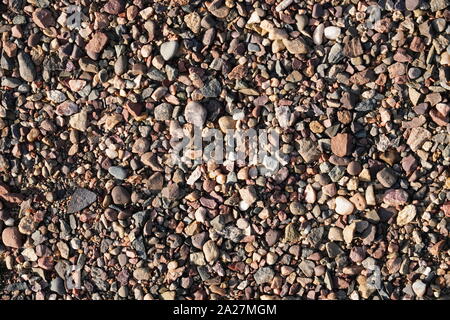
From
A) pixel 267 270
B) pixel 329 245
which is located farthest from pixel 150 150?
pixel 329 245

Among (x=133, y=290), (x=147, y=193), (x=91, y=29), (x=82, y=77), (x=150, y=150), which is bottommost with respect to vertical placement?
(x=133, y=290)

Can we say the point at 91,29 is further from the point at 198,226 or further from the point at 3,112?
the point at 198,226

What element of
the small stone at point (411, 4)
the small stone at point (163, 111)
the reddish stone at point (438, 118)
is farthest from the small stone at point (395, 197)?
the small stone at point (163, 111)

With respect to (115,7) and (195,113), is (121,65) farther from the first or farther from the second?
(195,113)

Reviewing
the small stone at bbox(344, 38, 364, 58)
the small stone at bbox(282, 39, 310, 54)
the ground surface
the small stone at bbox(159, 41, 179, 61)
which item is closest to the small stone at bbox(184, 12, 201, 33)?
the ground surface

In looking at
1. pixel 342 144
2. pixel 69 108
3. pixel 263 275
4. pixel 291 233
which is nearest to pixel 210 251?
pixel 263 275

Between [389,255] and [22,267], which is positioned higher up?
[389,255]

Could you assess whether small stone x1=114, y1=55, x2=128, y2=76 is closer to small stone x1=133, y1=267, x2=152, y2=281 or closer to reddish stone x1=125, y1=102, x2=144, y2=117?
reddish stone x1=125, y1=102, x2=144, y2=117

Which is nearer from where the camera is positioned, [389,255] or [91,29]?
[389,255]
